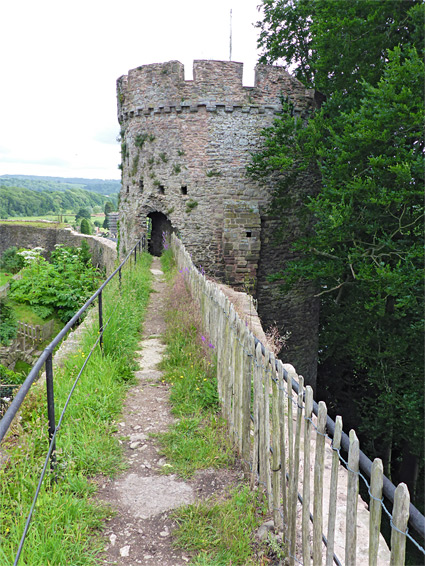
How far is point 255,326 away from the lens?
6.53 m

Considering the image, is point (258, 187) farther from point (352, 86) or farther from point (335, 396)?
point (335, 396)

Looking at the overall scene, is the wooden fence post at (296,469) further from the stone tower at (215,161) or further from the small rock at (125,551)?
the stone tower at (215,161)

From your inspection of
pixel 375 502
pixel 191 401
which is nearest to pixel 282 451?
pixel 375 502

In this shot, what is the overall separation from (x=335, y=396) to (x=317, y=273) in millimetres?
7138

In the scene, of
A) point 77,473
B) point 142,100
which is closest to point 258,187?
point 142,100

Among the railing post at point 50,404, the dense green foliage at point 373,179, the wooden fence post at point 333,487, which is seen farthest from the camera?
the dense green foliage at point 373,179

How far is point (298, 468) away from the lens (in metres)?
2.32

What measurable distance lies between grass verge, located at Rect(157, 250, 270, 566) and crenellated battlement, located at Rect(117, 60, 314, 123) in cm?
768

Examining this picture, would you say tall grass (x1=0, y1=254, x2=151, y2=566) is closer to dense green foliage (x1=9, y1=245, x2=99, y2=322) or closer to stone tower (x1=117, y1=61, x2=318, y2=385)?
stone tower (x1=117, y1=61, x2=318, y2=385)

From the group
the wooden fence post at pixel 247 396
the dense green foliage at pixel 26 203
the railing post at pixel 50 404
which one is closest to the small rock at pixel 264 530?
the wooden fence post at pixel 247 396

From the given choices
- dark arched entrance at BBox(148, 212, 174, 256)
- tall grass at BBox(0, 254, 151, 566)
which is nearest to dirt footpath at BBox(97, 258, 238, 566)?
tall grass at BBox(0, 254, 151, 566)

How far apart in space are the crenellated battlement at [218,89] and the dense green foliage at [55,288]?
295 inches

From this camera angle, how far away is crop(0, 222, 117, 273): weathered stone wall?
2302cm

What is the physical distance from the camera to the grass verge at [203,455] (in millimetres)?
2557
